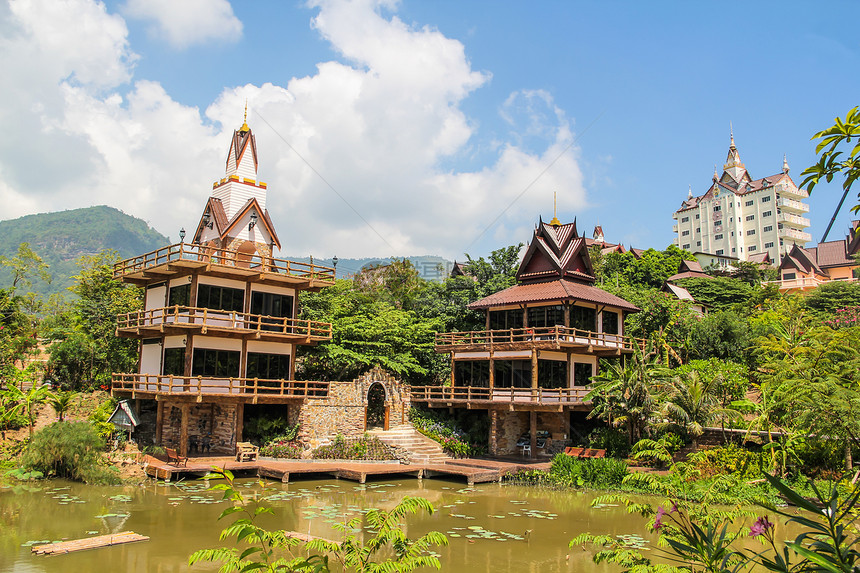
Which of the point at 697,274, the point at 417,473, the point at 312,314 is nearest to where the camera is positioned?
the point at 417,473

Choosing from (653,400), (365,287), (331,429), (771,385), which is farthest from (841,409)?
(365,287)

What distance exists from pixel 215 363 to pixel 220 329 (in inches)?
77.9

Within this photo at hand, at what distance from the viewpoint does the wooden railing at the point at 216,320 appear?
86.2 ft

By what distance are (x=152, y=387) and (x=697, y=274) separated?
5170 centimetres

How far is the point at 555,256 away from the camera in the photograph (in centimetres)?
3225

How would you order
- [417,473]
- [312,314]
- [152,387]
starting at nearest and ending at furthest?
[417,473] < [152,387] < [312,314]

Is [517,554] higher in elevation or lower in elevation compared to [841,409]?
lower

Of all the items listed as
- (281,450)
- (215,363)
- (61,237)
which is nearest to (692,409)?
(281,450)

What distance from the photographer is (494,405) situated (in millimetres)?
28875

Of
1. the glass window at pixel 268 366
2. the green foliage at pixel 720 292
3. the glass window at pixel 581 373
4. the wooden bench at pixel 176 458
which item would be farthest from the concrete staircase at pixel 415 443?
the green foliage at pixel 720 292

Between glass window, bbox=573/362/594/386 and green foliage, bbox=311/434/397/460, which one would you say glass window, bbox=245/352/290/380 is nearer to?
green foliage, bbox=311/434/397/460

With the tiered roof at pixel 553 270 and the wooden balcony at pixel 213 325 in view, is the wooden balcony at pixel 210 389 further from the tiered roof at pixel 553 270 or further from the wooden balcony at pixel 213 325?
the tiered roof at pixel 553 270

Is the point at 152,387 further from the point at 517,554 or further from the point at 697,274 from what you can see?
the point at 697,274

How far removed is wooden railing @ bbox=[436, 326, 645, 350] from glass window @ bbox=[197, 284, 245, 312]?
9.83 metres
